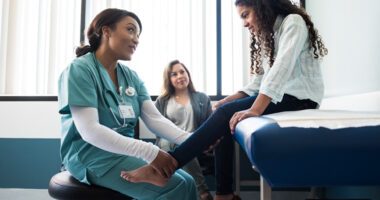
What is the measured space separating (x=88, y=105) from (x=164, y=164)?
298mm

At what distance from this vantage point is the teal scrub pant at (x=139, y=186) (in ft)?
2.98

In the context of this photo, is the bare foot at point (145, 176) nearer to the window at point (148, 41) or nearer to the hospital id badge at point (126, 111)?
the hospital id badge at point (126, 111)

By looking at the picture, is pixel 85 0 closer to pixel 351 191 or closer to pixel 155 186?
pixel 155 186

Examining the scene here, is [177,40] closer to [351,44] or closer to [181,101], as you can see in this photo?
[181,101]

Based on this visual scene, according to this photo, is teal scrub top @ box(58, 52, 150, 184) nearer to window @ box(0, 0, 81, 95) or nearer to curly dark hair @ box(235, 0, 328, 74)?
curly dark hair @ box(235, 0, 328, 74)

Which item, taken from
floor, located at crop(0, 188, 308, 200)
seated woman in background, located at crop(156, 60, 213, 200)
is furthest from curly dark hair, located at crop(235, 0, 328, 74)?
floor, located at crop(0, 188, 308, 200)

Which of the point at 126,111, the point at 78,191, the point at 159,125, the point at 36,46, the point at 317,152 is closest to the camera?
the point at 317,152

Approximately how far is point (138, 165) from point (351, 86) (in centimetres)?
114

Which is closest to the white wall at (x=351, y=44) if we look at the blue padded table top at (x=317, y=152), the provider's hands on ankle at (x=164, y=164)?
the blue padded table top at (x=317, y=152)

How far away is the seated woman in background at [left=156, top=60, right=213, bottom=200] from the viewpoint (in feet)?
7.74

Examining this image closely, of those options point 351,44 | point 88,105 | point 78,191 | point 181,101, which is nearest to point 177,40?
point 181,101

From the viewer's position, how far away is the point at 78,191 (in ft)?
2.93

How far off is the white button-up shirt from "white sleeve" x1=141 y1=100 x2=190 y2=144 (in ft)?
1.21

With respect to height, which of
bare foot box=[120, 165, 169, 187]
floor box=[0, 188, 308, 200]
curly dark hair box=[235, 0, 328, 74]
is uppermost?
curly dark hair box=[235, 0, 328, 74]
